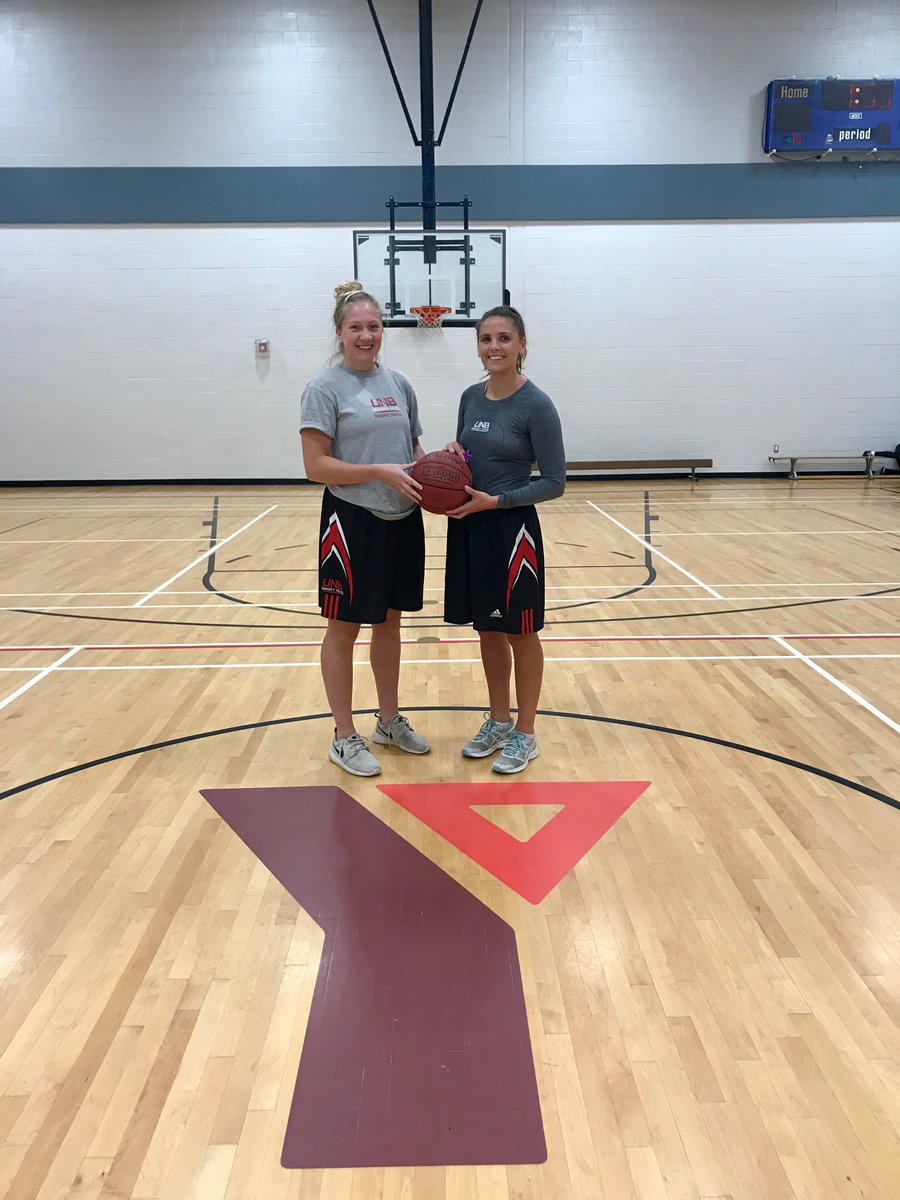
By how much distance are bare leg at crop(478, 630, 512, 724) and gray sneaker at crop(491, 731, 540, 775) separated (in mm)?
125


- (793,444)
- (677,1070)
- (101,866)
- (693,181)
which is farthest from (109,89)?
(677,1070)

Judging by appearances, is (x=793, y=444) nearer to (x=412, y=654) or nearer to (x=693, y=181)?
(x=693, y=181)

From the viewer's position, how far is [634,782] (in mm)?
3279

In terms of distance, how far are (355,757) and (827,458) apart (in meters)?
12.0

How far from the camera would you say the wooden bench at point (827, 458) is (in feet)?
43.4

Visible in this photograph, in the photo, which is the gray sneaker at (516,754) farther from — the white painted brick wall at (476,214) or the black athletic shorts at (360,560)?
the white painted brick wall at (476,214)

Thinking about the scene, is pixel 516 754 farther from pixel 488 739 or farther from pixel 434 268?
pixel 434 268

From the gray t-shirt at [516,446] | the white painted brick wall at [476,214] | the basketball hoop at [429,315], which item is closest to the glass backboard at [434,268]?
the basketball hoop at [429,315]

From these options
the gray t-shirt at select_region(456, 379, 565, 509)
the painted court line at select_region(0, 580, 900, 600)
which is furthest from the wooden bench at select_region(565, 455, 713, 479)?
the gray t-shirt at select_region(456, 379, 565, 509)

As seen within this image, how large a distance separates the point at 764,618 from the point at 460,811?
10.6 feet

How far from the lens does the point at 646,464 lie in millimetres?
13203

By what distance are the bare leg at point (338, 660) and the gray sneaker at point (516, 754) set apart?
24.4 inches

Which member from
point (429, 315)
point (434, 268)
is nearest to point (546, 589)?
point (429, 315)

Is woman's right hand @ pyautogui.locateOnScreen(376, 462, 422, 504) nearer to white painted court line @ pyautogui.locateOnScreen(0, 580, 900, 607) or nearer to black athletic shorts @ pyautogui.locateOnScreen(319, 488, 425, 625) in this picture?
black athletic shorts @ pyautogui.locateOnScreen(319, 488, 425, 625)
